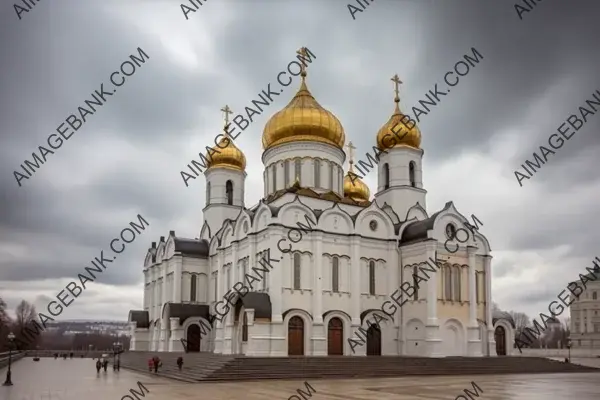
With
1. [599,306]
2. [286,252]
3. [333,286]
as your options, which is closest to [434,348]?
[333,286]

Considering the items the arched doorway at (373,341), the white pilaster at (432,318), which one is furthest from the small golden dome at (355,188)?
the arched doorway at (373,341)

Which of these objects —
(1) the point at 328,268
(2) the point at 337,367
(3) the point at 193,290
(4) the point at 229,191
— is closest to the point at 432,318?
(1) the point at 328,268

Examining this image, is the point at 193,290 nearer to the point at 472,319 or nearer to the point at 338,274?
the point at 338,274

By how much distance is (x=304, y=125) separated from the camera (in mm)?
34625

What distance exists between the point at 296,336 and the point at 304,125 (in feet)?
39.5

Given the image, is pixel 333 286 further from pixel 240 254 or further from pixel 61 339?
pixel 61 339

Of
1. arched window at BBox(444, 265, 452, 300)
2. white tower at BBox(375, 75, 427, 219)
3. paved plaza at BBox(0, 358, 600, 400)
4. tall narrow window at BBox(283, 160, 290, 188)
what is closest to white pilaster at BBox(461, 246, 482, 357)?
arched window at BBox(444, 265, 452, 300)

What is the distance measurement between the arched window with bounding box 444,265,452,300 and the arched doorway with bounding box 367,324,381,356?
4008 millimetres

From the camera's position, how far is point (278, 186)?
35.2 m

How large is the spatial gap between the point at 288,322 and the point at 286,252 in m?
3.38

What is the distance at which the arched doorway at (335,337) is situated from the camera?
30234mm

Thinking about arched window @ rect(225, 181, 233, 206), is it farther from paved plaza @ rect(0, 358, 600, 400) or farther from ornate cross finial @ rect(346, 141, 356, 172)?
paved plaza @ rect(0, 358, 600, 400)

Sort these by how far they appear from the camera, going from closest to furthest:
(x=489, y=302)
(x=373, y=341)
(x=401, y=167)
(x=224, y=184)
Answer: (x=373, y=341) < (x=489, y=302) < (x=401, y=167) < (x=224, y=184)

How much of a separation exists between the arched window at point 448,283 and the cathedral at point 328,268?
6 cm
